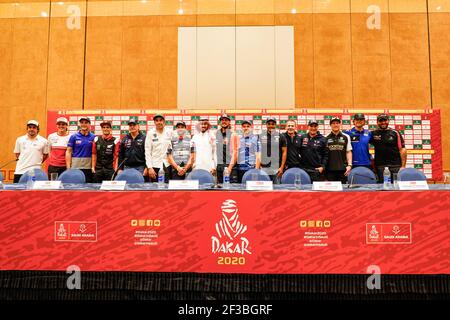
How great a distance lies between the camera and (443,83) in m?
7.59

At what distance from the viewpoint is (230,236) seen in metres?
2.31

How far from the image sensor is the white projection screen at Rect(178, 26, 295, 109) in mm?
7652

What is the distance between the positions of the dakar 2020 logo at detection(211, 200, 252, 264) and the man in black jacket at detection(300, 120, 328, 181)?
9.10 feet

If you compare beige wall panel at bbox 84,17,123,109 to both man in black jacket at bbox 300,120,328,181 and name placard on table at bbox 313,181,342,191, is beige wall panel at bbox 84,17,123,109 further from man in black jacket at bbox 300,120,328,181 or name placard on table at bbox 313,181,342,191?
name placard on table at bbox 313,181,342,191

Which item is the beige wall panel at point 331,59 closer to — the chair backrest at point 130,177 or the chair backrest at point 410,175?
the chair backrest at point 410,175

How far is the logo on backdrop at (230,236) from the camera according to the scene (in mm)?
2299

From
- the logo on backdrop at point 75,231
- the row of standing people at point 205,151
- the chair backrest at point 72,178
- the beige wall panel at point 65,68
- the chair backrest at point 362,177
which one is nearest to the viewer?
the logo on backdrop at point 75,231

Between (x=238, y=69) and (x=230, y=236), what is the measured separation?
233 inches

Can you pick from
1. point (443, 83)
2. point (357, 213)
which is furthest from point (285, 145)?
point (443, 83)

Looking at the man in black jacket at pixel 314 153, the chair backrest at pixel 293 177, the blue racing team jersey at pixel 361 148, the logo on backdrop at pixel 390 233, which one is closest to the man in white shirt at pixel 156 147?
the chair backrest at pixel 293 177

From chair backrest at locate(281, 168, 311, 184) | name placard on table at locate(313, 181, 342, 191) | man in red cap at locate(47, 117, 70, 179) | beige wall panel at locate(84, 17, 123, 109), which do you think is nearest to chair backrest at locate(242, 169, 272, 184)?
chair backrest at locate(281, 168, 311, 184)

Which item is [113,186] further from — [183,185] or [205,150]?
[205,150]

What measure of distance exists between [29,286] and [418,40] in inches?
331
